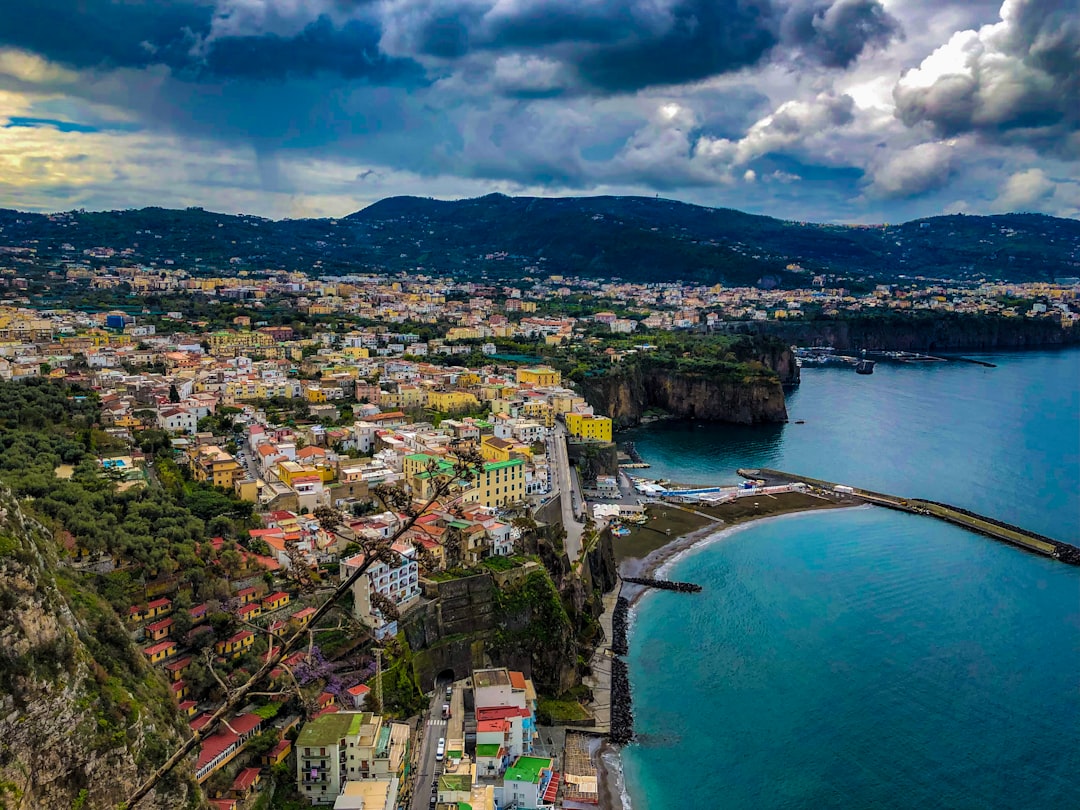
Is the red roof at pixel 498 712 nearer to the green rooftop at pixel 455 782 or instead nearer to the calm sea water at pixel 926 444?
the green rooftop at pixel 455 782

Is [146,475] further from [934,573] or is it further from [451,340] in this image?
[451,340]

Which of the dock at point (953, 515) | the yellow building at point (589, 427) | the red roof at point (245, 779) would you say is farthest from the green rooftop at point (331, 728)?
the dock at point (953, 515)

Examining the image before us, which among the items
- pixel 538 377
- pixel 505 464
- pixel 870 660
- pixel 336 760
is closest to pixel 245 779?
pixel 336 760

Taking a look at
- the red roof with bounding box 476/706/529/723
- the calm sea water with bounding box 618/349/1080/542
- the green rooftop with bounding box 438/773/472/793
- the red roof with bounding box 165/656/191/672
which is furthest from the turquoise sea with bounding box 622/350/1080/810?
the red roof with bounding box 165/656/191/672

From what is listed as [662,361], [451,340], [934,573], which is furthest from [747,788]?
[451,340]

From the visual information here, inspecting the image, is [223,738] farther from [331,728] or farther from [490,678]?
[490,678]

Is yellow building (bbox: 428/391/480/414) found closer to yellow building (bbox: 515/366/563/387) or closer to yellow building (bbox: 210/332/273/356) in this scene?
yellow building (bbox: 515/366/563/387)

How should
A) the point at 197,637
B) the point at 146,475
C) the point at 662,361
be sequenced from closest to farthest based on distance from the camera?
the point at 197,637 → the point at 146,475 → the point at 662,361
